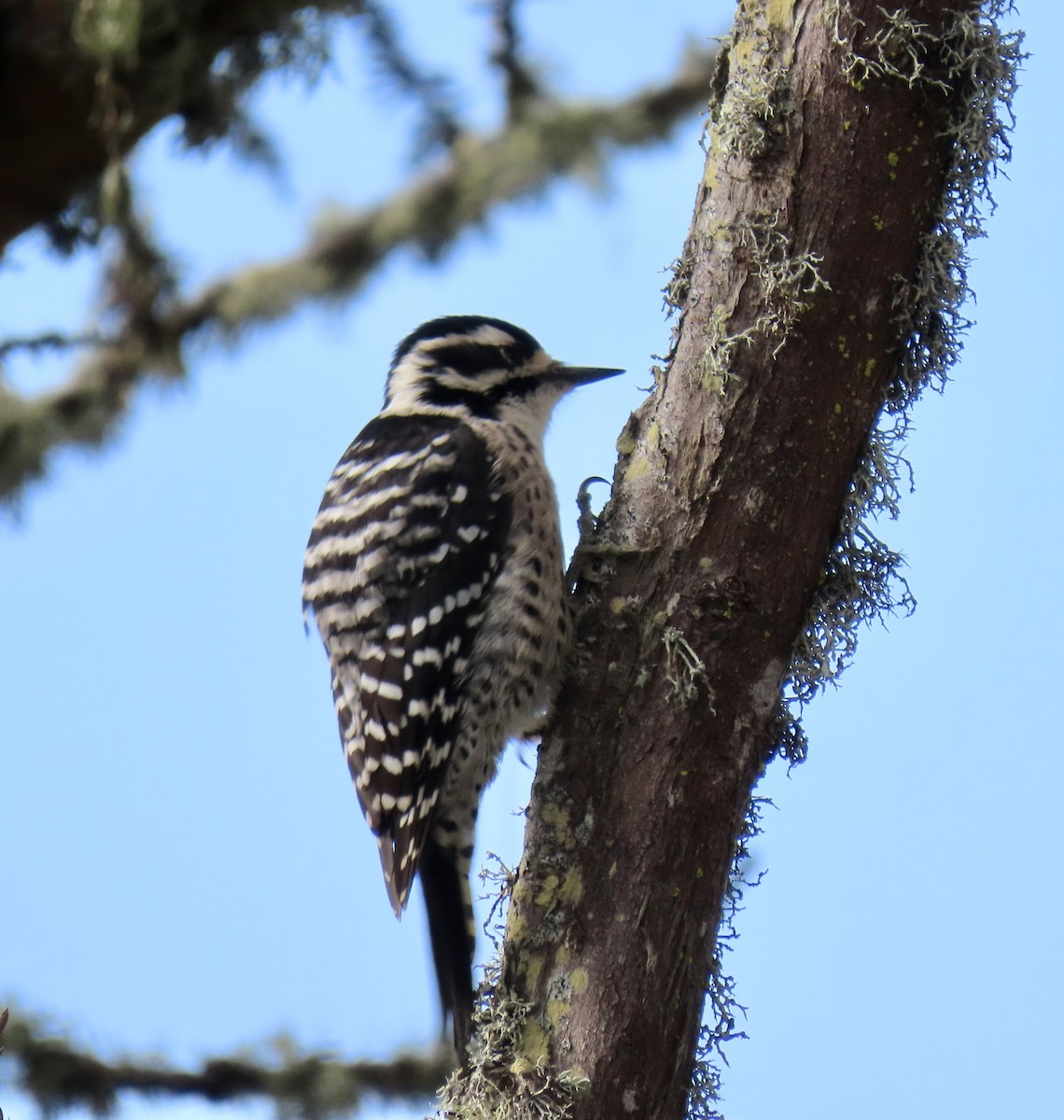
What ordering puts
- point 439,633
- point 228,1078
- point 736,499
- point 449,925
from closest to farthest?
point 736,499 < point 449,925 < point 439,633 < point 228,1078

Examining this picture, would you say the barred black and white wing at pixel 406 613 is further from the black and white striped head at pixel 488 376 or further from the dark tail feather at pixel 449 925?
the black and white striped head at pixel 488 376

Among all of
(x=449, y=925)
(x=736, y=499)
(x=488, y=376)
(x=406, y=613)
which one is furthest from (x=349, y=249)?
(x=736, y=499)

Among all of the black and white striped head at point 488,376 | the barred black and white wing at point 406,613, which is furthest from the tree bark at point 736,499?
the black and white striped head at point 488,376

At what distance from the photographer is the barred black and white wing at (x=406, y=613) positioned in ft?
12.3

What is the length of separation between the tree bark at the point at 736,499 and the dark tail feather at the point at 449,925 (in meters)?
0.54

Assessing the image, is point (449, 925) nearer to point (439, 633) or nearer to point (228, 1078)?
point (439, 633)

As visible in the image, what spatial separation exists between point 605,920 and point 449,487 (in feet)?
4.91

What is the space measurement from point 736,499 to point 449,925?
4.74 feet

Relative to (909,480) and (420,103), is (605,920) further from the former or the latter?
(420,103)

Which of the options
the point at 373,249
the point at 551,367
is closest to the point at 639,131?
the point at 373,249

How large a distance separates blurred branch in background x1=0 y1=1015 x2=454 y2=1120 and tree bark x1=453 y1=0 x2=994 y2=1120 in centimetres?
131

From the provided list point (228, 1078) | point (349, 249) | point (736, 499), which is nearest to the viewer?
point (736, 499)

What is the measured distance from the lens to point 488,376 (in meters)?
4.52

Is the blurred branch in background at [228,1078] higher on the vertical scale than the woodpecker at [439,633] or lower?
lower
